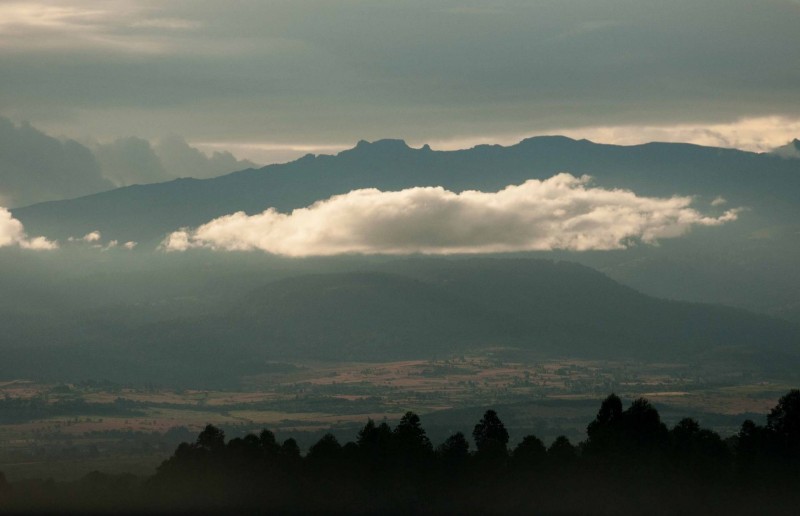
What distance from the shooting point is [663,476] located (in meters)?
200

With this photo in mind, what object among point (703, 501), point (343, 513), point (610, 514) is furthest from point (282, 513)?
point (703, 501)

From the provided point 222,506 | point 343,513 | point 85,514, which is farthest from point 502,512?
point 85,514

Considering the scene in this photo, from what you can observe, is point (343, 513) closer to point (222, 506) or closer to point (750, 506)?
point (222, 506)

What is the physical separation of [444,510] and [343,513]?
12.7 meters

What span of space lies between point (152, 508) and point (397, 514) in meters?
30.8

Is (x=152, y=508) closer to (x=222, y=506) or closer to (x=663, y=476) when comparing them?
(x=222, y=506)

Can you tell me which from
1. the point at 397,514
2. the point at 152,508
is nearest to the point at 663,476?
the point at 397,514

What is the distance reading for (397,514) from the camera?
194875mm

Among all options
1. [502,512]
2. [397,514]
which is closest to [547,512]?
[502,512]

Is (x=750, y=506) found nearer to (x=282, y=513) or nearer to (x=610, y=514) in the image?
(x=610, y=514)

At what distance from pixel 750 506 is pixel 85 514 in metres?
79.6

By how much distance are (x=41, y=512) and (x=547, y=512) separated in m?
61.1

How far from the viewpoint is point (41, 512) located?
193125 mm

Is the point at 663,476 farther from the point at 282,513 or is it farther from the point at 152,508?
the point at 152,508
